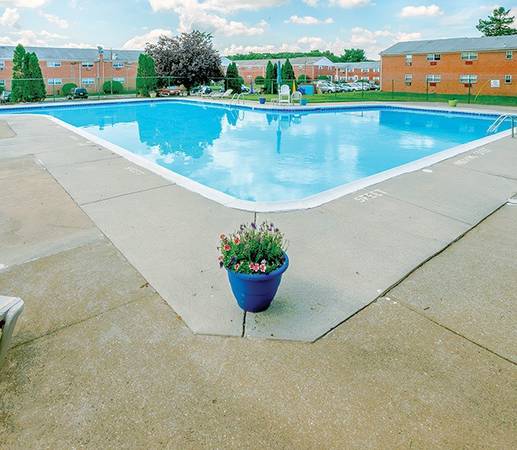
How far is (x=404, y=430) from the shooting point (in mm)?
1934

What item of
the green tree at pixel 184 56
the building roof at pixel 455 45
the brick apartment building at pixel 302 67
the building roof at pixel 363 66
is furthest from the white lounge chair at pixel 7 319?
the building roof at pixel 363 66

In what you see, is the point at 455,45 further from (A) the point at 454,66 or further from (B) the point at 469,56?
(A) the point at 454,66

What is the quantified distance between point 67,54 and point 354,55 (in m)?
69.6

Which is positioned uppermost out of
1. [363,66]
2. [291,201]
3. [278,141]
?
[363,66]

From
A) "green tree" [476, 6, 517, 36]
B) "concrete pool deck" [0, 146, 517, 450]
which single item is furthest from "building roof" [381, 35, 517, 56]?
"concrete pool deck" [0, 146, 517, 450]

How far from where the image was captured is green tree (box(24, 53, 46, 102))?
81.1 feet

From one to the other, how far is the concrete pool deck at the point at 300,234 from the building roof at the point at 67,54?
41458 millimetres

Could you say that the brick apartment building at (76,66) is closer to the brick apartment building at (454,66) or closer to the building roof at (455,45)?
the brick apartment building at (454,66)

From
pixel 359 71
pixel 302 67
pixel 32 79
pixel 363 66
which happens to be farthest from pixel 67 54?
pixel 363 66

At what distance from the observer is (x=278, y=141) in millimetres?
12391

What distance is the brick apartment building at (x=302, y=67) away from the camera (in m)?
57.2

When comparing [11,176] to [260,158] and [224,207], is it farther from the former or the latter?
[260,158]

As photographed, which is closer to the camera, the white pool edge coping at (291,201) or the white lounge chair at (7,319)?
the white lounge chair at (7,319)

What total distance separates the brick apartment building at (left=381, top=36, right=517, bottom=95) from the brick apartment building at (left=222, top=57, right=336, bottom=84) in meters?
21.7
